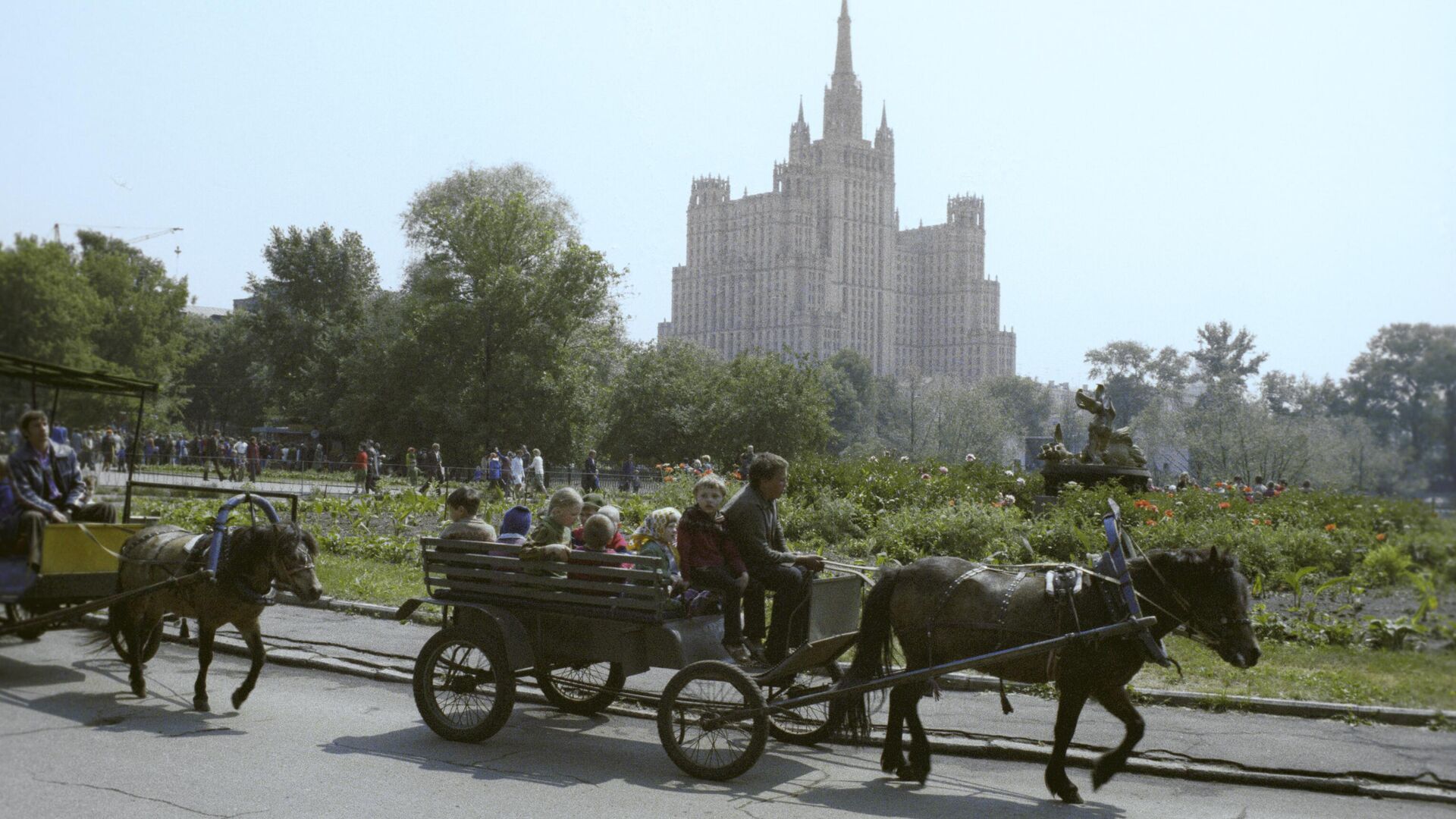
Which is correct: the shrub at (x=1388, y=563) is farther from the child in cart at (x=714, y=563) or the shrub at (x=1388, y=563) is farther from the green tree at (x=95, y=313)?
the child in cart at (x=714, y=563)

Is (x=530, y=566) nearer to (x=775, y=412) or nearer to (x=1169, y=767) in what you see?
(x=1169, y=767)

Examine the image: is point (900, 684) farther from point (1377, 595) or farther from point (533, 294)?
point (533, 294)

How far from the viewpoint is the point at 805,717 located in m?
8.02

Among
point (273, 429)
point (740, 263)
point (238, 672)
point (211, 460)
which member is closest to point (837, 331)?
point (740, 263)

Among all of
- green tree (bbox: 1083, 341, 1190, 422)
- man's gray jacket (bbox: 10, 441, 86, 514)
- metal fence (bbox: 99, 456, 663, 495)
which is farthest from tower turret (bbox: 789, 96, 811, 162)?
man's gray jacket (bbox: 10, 441, 86, 514)

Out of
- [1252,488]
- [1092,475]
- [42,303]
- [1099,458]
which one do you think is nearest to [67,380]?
[42,303]

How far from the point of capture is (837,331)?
547ft

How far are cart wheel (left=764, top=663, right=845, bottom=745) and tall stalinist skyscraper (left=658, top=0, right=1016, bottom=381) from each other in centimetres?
15365

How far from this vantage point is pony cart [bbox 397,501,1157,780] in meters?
6.88

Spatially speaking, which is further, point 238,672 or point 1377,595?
point 238,672

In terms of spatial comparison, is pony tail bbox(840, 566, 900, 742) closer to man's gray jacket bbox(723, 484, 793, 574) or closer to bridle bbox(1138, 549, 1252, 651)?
man's gray jacket bbox(723, 484, 793, 574)

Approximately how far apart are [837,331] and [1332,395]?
540ft

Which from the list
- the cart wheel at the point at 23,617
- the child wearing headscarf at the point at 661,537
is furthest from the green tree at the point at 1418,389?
the cart wheel at the point at 23,617

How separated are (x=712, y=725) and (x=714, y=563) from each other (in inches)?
43.5
